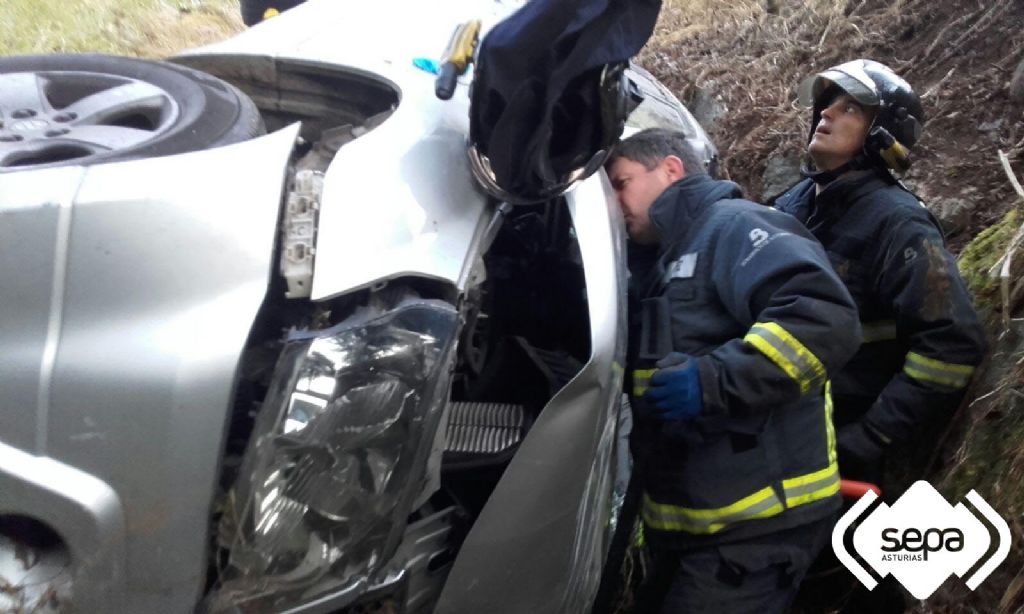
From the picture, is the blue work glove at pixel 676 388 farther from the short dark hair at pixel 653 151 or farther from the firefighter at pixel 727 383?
the short dark hair at pixel 653 151

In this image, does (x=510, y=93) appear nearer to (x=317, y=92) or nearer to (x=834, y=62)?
(x=317, y=92)

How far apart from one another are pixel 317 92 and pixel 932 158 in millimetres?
3016

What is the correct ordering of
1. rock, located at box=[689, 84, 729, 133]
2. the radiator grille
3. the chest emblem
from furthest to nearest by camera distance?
rock, located at box=[689, 84, 729, 133]
the chest emblem
the radiator grille

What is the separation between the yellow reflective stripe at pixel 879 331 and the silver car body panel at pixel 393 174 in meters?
1.56

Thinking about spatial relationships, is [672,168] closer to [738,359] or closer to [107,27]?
[738,359]

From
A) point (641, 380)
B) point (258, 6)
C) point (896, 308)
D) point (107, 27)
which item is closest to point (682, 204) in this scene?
point (641, 380)

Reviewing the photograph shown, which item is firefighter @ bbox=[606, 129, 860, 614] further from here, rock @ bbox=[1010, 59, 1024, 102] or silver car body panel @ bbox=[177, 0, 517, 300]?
rock @ bbox=[1010, 59, 1024, 102]

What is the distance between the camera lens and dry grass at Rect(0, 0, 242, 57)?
5258 millimetres

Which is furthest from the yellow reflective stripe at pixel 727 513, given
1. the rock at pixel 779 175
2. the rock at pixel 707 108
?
the rock at pixel 707 108

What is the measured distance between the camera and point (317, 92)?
7.22 ft

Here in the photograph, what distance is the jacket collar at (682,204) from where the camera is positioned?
7.47 ft

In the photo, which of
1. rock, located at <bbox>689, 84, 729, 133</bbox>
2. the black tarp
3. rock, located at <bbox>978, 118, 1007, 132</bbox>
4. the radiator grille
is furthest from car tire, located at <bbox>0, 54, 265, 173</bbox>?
rock, located at <bbox>689, 84, 729, 133</bbox>

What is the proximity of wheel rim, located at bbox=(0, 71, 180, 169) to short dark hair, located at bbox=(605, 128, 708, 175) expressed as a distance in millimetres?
1147

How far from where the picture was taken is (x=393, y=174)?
5.12 feet
